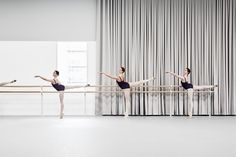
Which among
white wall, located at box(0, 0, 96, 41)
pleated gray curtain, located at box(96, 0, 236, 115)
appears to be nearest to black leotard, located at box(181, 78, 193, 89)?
pleated gray curtain, located at box(96, 0, 236, 115)

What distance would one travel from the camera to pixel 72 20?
8.55 m

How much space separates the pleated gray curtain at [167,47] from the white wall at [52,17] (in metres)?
0.32

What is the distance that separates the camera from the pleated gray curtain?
8.36 m

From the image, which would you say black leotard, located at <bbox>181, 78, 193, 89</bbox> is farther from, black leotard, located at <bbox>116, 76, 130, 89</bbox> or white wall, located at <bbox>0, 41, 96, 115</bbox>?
white wall, located at <bbox>0, 41, 96, 115</bbox>

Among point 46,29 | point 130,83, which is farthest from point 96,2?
point 130,83

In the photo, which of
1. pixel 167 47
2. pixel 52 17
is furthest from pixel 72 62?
pixel 167 47

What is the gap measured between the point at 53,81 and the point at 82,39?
1498 mm

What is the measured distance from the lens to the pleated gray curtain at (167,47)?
8359mm

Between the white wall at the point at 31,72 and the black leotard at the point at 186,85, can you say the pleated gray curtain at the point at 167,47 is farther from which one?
the black leotard at the point at 186,85

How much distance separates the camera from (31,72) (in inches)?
329

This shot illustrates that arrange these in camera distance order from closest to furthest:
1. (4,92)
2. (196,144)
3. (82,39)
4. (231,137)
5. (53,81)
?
(196,144) → (231,137) → (53,81) → (4,92) → (82,39)

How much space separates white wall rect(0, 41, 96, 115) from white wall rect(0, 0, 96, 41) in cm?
33

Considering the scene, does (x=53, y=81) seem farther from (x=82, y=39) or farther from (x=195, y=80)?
(x=195, y=80)

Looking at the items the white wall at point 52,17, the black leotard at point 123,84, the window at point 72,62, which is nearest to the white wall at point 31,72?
the window at point 72,62
